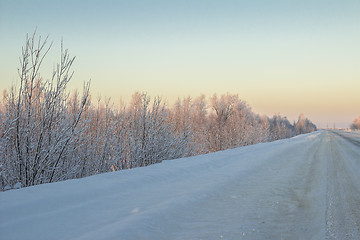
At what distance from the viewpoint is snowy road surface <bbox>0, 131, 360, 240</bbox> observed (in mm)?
2344

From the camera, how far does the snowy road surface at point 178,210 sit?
2344 mm

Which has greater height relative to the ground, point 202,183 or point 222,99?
point 222,99

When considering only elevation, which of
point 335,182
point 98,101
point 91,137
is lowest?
point 335,182

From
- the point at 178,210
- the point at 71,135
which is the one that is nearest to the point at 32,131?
the point at 71,135

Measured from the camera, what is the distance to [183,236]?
2262 mm

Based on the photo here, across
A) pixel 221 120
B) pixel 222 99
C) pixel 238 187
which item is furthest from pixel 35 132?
pixel 222 99

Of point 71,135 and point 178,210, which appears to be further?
point 71,135

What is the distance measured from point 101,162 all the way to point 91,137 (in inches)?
32.8

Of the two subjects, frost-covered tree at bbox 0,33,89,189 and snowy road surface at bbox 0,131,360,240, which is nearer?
snowy road surface at bbox 0,131,360,240

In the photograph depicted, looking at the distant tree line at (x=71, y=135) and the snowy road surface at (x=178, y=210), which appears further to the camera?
the distant tree line at (x=71, y=135)

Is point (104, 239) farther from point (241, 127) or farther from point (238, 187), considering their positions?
point (241, 127)

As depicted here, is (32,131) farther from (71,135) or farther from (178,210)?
(178,210)

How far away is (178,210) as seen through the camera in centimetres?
298

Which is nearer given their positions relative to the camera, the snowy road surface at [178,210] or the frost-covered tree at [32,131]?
the snowy road surface at [178,210]
